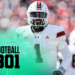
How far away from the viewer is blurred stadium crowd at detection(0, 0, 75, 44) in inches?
142

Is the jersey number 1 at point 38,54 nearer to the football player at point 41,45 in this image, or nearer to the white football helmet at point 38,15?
the football player at point 41,45

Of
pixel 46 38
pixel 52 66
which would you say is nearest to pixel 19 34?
pixel 46 38

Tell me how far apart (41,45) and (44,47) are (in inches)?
1.2

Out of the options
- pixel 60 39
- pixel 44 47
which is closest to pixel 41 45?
pixel 44 47

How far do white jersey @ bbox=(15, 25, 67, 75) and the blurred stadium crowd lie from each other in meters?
2.11

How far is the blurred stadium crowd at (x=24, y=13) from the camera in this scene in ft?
11.8

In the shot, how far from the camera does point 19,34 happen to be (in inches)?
52.2

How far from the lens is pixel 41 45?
4.26ft

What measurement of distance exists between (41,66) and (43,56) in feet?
0.28

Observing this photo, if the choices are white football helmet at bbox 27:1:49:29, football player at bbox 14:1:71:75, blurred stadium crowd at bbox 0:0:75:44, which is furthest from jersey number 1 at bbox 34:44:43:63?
blurred stadium crowd at bbox 0:0:75:44

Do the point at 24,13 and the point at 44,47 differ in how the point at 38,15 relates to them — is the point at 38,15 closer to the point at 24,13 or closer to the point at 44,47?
the point at 44,47

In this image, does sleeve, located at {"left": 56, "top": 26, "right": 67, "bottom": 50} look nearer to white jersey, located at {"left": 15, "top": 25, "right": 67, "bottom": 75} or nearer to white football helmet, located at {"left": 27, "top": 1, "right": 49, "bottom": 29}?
white jersey, located at {"left": 15, "top": 25, "right": 67, "bottom": 75}

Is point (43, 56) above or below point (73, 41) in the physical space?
below

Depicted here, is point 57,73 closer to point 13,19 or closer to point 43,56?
point 43,56
